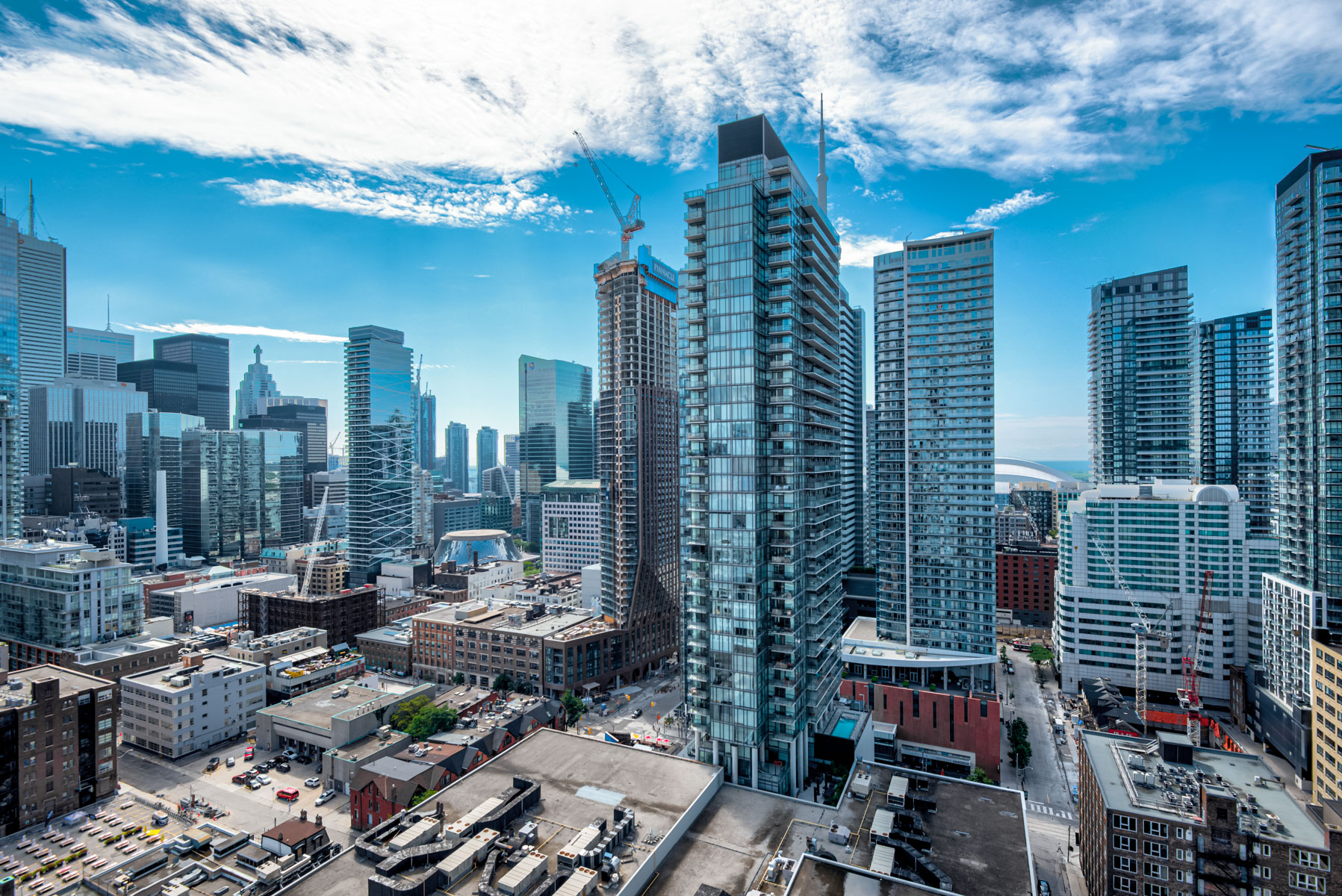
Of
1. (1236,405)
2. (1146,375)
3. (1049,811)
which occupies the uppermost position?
(1146,375)

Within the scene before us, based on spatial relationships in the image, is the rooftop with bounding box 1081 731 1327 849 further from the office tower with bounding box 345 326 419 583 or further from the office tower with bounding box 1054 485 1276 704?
the office tower with bounding box 345 326 419 583

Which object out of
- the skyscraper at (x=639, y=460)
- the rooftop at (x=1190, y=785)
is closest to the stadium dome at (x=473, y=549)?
the skyscraper at (x=639, y=460)

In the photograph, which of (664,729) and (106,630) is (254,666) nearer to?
(106,630)

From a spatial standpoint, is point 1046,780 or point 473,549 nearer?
point 1046,780

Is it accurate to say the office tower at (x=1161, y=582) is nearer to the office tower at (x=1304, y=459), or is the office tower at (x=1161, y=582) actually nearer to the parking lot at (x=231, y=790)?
the office tower at (x=1304, y=459)

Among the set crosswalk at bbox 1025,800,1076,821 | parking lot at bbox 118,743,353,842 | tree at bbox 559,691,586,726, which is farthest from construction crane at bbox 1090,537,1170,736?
parking lot at bbox 118,743,353,842

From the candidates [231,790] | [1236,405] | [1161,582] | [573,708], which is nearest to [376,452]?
[231,790]

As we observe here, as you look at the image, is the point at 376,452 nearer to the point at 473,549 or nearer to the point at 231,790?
the point at 473,549

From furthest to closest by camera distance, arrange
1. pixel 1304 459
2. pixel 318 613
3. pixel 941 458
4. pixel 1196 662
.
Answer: pixel 318 613
pixel 941 458
pixel 1196 662
pixel 1304 459
